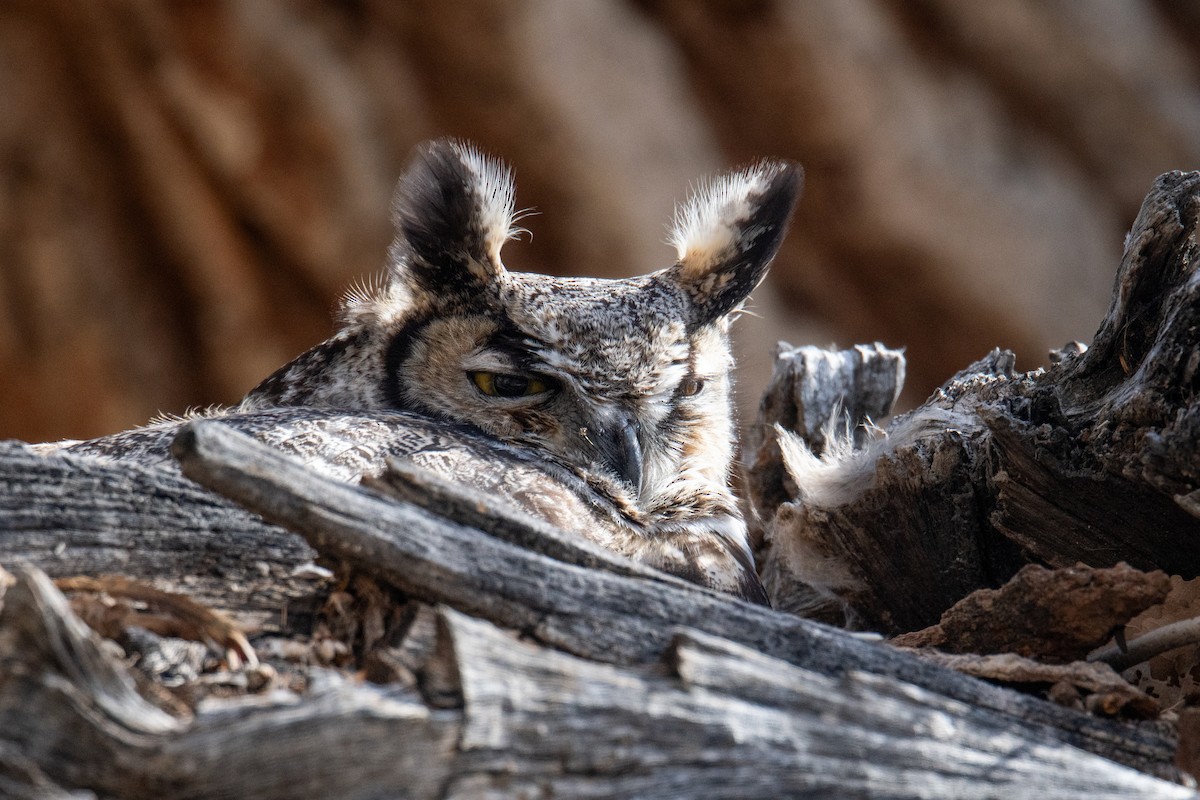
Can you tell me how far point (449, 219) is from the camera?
216 cm

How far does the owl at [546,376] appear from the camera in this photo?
1.79 metres

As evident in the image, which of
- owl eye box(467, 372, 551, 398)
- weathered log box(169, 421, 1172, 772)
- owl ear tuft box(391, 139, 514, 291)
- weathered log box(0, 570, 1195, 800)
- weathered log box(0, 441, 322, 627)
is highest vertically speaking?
owl ear tuft box(391, 139, 514, 291)

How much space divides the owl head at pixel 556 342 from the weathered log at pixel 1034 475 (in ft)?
0.79

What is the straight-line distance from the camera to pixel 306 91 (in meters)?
5.34

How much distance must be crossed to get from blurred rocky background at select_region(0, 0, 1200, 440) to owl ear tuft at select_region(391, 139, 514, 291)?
3180 millimetres

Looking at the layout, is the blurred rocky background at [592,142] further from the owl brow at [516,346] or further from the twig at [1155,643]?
the twig at [1155,643]

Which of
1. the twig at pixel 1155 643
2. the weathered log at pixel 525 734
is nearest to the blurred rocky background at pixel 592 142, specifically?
the twig at pixel 1155 643

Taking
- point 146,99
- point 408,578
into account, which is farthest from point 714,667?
point 146,99

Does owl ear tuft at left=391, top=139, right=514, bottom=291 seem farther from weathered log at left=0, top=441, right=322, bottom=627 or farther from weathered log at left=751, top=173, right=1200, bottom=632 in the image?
weathered log at left=0, top=441, right=322, bottom=627

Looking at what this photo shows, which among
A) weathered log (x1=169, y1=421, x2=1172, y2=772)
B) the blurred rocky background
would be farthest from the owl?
the blurred rocky background

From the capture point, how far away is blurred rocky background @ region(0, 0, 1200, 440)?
5.33 metres

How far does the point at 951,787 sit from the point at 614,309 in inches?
47.8

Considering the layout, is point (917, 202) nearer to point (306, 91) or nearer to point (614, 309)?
point (306, 91)

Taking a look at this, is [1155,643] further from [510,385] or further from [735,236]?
[735,236]
